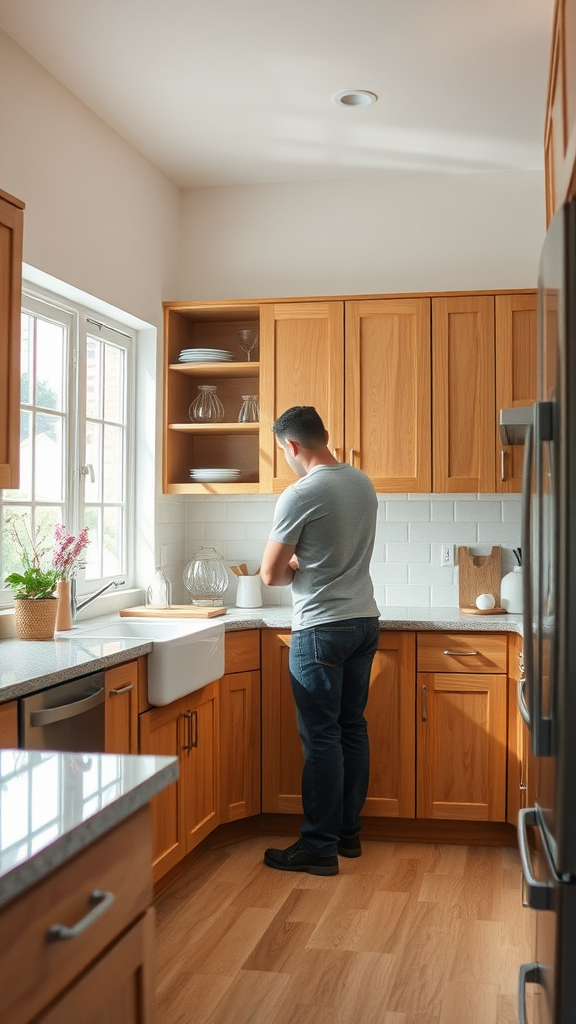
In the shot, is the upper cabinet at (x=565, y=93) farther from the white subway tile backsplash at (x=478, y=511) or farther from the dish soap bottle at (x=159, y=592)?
the dish soap bottle at (x=159, y=592)

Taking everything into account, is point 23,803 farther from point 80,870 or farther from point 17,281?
point 17,281

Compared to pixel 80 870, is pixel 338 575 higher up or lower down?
higher up

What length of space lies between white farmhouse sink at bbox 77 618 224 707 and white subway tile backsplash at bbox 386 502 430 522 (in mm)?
1198

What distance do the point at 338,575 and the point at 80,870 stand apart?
7.64 ft

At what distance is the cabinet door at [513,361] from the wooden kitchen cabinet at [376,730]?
83cm

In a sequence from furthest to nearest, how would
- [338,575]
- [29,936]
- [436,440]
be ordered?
1. [436,440]
2. [338,575]
3. [29,936]

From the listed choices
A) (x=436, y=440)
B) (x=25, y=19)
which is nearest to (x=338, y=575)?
(x=436, y=440)

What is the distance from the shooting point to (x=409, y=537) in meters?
4.43

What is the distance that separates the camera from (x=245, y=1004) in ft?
8.30

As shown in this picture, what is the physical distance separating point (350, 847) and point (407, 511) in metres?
1.53

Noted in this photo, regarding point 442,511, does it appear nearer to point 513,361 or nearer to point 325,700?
point 513,361

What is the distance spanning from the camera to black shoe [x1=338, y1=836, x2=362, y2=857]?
3.69 meters

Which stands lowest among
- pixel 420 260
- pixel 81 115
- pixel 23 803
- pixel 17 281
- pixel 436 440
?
pixel 23 803

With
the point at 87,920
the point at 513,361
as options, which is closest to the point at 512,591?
the point at 513,361
